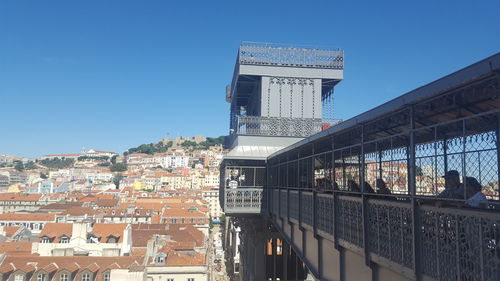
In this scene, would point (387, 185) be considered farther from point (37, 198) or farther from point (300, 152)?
point (37, 198)

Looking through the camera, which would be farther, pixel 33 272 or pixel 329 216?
pixel 33 272

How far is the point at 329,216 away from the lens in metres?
8.88

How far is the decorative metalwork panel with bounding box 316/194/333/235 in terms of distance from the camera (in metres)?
8.80

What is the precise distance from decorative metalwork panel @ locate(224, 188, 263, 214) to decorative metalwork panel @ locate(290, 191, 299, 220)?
15.2 ft

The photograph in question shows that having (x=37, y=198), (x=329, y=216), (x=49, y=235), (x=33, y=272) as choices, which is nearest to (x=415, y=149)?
(x=329, y=216)

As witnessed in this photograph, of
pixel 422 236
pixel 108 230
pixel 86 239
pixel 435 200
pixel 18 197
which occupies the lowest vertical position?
pixel 86 239

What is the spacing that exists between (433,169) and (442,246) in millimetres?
1130

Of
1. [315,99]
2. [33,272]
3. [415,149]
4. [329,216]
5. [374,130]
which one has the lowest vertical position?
[33,272]

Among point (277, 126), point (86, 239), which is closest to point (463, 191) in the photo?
point (277, 126)

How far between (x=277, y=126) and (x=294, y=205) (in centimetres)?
770

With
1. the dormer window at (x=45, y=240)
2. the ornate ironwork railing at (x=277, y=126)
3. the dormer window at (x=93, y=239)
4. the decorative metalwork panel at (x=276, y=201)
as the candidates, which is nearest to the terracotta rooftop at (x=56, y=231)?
the dormer window at (x=45, y=240)

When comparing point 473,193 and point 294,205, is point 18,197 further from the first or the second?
point 473,193

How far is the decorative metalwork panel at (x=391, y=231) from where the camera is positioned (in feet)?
17.6

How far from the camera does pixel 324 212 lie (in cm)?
926
